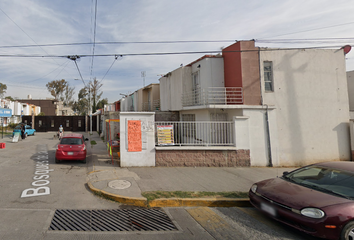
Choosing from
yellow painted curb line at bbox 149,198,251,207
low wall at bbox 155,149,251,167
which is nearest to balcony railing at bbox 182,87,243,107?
low wall at bbox 155,149,251,167

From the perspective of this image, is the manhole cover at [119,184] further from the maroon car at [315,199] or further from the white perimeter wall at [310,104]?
the white perimeter wall at [310,104]

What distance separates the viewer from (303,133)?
35.7 feet

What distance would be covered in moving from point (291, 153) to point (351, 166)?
6.19m

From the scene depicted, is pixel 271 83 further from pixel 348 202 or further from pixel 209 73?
pixel 348 202

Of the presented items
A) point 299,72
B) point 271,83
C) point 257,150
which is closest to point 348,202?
point 257,150

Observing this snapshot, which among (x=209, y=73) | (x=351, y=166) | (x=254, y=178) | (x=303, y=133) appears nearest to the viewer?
(x=351, y=166)

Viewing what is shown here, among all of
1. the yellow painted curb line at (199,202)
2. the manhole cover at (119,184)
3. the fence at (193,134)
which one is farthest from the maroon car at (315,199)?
the fence at (193,134)

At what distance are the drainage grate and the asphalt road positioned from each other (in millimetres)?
153

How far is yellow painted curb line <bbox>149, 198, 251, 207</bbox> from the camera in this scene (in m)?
5.45

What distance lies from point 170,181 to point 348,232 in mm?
4899

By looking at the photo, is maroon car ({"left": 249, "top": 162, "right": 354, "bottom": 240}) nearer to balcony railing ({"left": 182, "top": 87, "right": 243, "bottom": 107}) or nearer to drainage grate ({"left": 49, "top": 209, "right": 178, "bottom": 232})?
drainage grate ({"left": 49, "top": 209, "right": 178, "bottom": 232})

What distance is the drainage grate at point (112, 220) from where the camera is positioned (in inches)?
163

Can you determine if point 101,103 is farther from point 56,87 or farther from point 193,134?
point 193,134

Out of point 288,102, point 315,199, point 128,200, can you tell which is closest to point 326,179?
point 315,199
